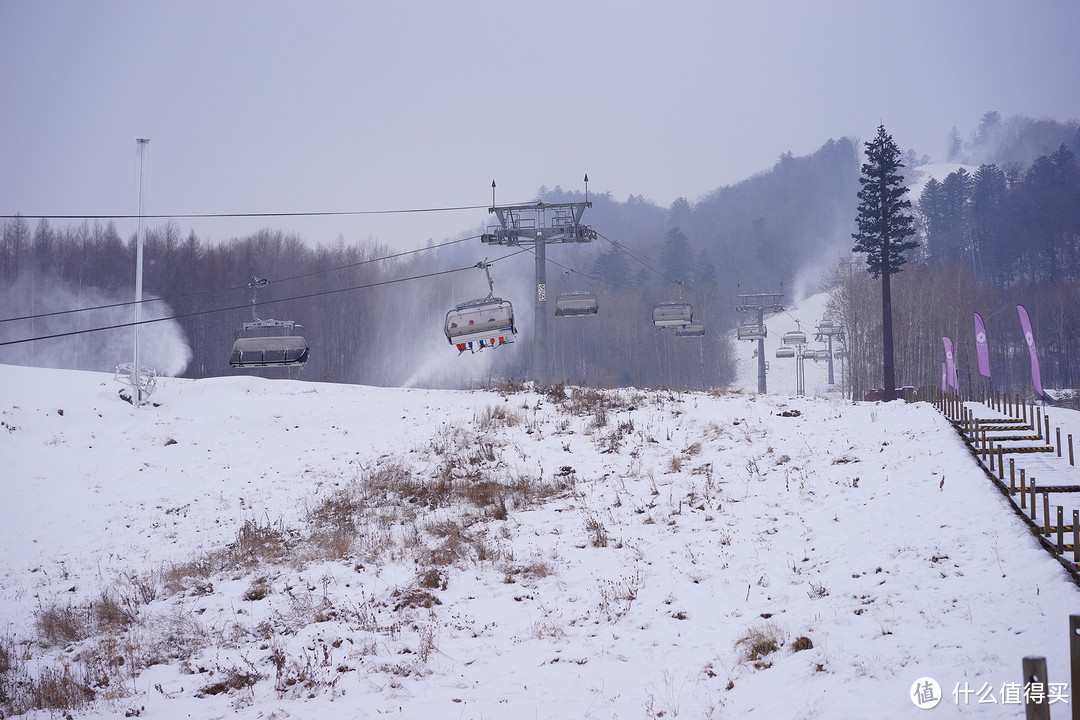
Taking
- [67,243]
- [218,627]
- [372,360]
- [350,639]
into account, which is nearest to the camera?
[350,639]

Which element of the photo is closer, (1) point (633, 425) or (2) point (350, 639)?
(2) point (350, 639)

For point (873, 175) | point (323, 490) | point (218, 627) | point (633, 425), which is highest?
point (873, 175)

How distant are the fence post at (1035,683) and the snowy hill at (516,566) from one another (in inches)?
77.4

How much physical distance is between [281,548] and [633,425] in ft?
37.0

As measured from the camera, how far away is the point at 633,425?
20.9 metres

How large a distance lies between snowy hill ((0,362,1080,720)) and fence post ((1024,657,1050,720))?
77.4 inches

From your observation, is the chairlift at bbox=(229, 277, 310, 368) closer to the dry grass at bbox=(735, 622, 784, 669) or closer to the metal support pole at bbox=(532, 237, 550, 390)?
the metal support pole at bbox=(532, 237, 550, 390)

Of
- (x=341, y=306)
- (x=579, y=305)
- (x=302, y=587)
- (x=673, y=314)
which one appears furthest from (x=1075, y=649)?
(x=341, y=306)

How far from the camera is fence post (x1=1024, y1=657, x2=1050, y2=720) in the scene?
173 inches

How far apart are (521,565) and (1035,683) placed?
8.86 metres

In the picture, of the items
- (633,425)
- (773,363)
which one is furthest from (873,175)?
(773,363)

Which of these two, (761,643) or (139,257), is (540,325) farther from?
(761,643)

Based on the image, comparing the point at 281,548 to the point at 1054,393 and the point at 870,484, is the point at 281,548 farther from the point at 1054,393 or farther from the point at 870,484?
the point at 1054,393

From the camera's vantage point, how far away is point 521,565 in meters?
12.3
